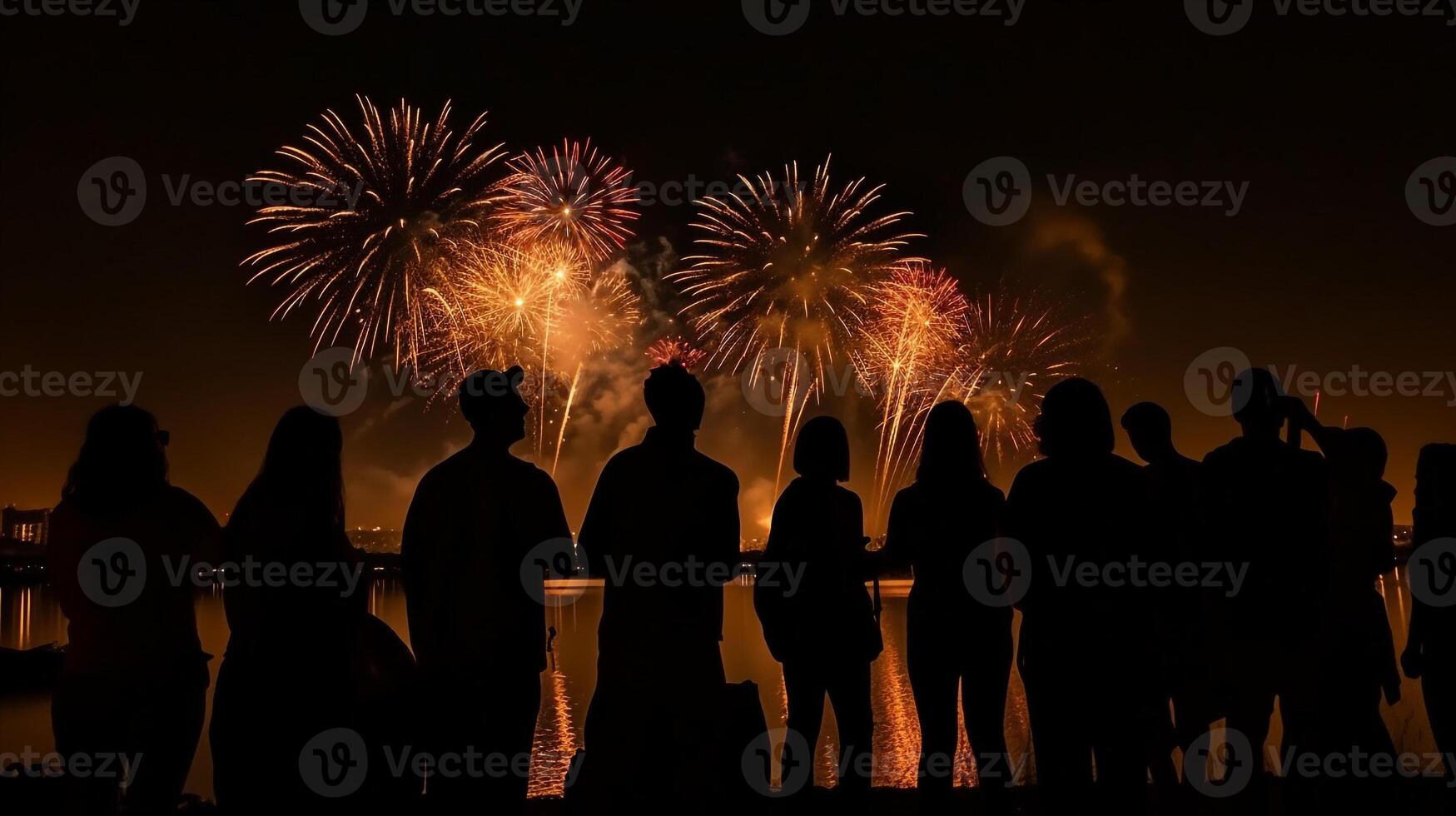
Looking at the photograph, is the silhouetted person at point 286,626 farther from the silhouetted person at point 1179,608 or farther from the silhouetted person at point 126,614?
the silhouetted person at point 1179,608

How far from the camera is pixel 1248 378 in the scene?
230 inches

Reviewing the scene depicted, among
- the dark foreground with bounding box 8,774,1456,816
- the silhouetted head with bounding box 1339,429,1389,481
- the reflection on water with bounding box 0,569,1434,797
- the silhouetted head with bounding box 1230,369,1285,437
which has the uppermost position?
the silhouetted head with bounding box 1230,369,1285,437

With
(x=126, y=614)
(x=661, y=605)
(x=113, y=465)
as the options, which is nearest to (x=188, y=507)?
(x=113, y=465)

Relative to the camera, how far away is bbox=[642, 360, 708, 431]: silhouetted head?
4.98 m

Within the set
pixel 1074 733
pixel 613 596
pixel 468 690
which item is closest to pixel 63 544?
pixel 468 690

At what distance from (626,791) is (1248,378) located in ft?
14.1

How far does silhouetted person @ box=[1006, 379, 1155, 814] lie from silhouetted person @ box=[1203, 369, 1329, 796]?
127 centimetres

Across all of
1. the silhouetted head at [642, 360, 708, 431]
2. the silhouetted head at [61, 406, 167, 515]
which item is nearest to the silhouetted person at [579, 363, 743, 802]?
the silhouetted head at [642, 360, 708, 431]

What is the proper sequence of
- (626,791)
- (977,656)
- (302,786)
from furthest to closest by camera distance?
(977,656) → (626,791) → (302,786)

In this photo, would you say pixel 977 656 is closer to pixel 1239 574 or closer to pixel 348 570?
pixel 1239 574

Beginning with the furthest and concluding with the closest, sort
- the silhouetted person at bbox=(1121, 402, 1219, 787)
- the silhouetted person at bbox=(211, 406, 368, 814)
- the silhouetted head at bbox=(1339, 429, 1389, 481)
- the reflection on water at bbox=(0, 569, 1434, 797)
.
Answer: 1. the reflection on water at bbox=(0, 569, 1434, 797)
2. the silhouetted head at bbox=(1339, 429, 1389, 481)
3. the silhouetted person at bbox=(1121, 402, 1219, 787)
4. the silhouetted person at bbox=(211, 406, 368, 814)

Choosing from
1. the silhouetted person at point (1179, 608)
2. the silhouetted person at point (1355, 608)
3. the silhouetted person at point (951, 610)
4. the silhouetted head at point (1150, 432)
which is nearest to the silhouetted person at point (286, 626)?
the silhouetted person at point (951, 610)

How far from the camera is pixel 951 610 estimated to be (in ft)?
18.4

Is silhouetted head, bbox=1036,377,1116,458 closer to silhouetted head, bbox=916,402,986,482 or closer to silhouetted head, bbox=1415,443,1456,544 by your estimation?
silhouetted head, bbox=916,402,986,482
